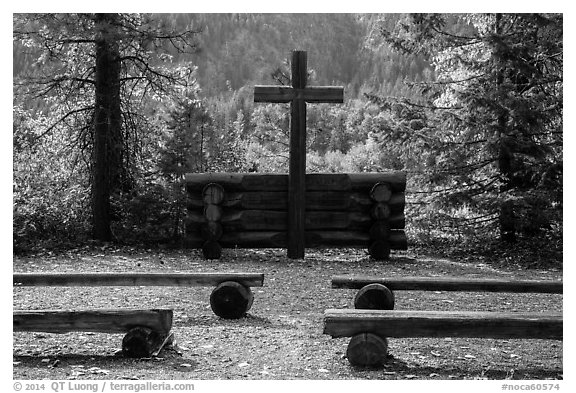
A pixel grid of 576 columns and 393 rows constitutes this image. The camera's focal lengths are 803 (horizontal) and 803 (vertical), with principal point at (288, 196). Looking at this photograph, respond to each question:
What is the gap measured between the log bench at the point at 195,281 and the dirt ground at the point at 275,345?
0.17 metres

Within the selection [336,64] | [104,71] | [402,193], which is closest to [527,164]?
[402,193]

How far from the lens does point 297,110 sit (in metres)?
13.3

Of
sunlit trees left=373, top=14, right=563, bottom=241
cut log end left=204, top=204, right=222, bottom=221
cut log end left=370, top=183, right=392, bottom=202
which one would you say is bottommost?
cut log end left=204, top=204, right=222, bottom=221

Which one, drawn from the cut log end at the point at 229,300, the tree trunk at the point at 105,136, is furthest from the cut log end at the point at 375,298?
the tree trunk at the point at 105,136

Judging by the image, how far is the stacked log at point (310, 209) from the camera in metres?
13.6

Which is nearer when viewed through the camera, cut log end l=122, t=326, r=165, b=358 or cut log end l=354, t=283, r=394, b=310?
cut log end l=122, t=326, r=165, b=358

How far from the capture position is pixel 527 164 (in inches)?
553

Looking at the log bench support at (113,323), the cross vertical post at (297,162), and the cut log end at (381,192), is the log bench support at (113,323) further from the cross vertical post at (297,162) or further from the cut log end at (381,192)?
the cut log end at (381,192)

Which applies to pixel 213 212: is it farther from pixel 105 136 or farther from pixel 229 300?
pixel 229 300

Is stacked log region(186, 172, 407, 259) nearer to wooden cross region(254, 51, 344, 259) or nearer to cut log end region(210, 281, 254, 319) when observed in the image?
wooden cross region(254, 51, 344, 259)

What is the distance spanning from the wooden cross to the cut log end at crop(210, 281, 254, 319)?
5.14m

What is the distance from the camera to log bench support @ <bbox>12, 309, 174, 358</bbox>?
249 inches

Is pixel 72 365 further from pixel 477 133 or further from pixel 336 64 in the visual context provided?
pixel 336 64

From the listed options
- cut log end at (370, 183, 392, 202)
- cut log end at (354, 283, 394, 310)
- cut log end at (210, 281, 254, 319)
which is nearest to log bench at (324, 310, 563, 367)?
cut log end at (354, 283, 394, 310)
